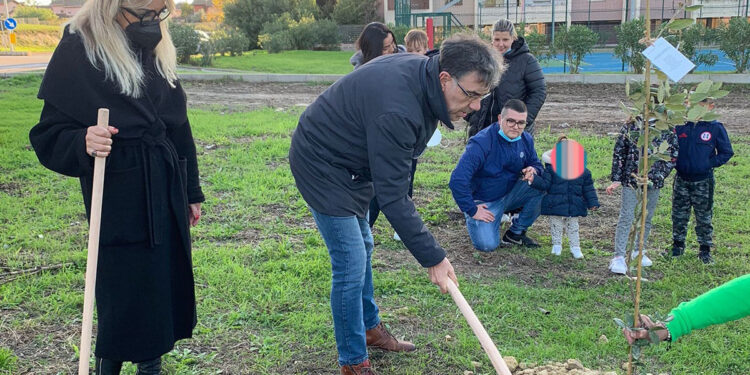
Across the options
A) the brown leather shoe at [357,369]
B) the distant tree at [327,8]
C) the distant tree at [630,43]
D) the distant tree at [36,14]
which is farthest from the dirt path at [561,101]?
the distant tree at [36,14]

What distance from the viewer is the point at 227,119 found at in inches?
430

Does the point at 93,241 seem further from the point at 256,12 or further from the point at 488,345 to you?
the point at 256,12

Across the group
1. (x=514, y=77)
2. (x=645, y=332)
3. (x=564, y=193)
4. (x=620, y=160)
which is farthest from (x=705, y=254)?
(x=645, y=332)

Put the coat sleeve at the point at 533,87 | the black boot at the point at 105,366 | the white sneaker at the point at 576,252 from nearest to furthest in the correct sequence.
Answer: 1. the black boot at the point at 105,366
2. the white sneaker at the point at 576,252
3. the coat sleeve at the point at 533,87

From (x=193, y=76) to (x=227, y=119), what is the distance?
7.01 m

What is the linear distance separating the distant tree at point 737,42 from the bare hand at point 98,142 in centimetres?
1565

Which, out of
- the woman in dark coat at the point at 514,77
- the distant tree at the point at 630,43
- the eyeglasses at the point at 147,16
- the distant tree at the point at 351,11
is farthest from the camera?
the distant tree at the point at 351,11

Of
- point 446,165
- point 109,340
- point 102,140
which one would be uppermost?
point 102,140

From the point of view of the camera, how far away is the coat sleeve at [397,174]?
8.36 ft

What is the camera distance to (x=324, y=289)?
438cm

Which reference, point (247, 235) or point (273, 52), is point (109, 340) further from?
point (273, 52)

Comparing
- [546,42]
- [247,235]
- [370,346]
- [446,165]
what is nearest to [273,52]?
[546,42]

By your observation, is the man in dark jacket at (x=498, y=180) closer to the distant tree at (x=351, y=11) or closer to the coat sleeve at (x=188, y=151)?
the coat sleeve at (x=188, y=151)

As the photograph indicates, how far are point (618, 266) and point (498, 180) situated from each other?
1.10 meters
